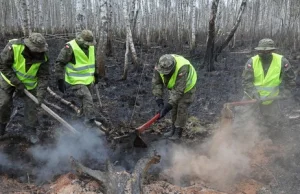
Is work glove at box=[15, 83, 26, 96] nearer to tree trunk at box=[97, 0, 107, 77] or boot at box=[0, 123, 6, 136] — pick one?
boot at box=[0, 123, 6, 136]

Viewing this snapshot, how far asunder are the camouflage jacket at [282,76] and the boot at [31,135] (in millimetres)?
3610

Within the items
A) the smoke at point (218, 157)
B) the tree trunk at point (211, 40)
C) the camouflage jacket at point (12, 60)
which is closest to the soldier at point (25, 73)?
the camouflage jacket at point (12, 60)

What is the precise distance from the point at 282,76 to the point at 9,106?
4.47m

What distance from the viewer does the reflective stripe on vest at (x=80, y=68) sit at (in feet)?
17.5

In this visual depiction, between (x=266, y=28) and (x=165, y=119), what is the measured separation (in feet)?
82.6

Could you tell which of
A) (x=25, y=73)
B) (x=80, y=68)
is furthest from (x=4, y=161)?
(x=80, y=68)

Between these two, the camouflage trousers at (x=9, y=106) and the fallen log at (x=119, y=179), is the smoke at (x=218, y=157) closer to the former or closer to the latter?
the fallen log at (x=119, y=179)

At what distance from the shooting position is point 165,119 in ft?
21.6

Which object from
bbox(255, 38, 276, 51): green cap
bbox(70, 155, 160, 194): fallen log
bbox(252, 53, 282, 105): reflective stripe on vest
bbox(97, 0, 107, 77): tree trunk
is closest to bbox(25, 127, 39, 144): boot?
bbox(70, 155, 160, 194): fallen log

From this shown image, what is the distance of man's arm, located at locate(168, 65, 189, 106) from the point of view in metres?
5.06

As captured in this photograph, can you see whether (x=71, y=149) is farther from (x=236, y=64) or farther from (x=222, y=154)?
(x=236, y=64)

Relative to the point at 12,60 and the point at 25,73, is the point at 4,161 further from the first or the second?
the point at 12,60

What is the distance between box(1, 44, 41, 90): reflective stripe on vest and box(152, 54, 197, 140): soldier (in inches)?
77.3

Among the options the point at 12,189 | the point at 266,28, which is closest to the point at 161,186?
the point at 12,189
